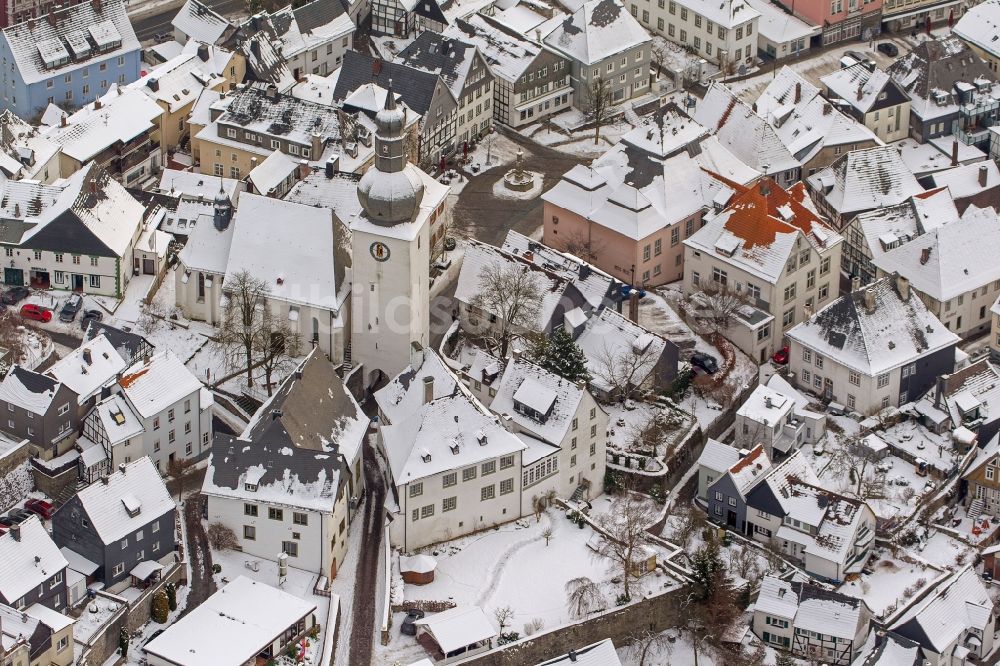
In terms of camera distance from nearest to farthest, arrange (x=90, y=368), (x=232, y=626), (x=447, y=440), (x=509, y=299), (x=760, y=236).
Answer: (x=232, y=626) → (x=447, y=440) → (x=90, y=368) → (x=509, y=299) → (x=760, y=236)

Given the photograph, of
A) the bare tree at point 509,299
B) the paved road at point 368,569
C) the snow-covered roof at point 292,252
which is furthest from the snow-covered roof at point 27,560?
the bare tree at point 509,299

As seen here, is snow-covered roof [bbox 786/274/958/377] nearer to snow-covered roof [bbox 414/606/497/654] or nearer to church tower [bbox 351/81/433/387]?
church tower [bbox 351/81/433/387]

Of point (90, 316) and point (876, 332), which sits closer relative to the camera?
point (876, 332)

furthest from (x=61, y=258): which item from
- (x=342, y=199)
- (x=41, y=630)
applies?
(x=41, y=630)

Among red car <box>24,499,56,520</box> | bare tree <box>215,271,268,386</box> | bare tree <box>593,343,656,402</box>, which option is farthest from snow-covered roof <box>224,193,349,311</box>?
red car <box>24,499,56,520</box>

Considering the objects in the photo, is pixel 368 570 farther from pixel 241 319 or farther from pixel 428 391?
pixel 241 319

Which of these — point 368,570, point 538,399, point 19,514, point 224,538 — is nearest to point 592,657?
point 368,570
